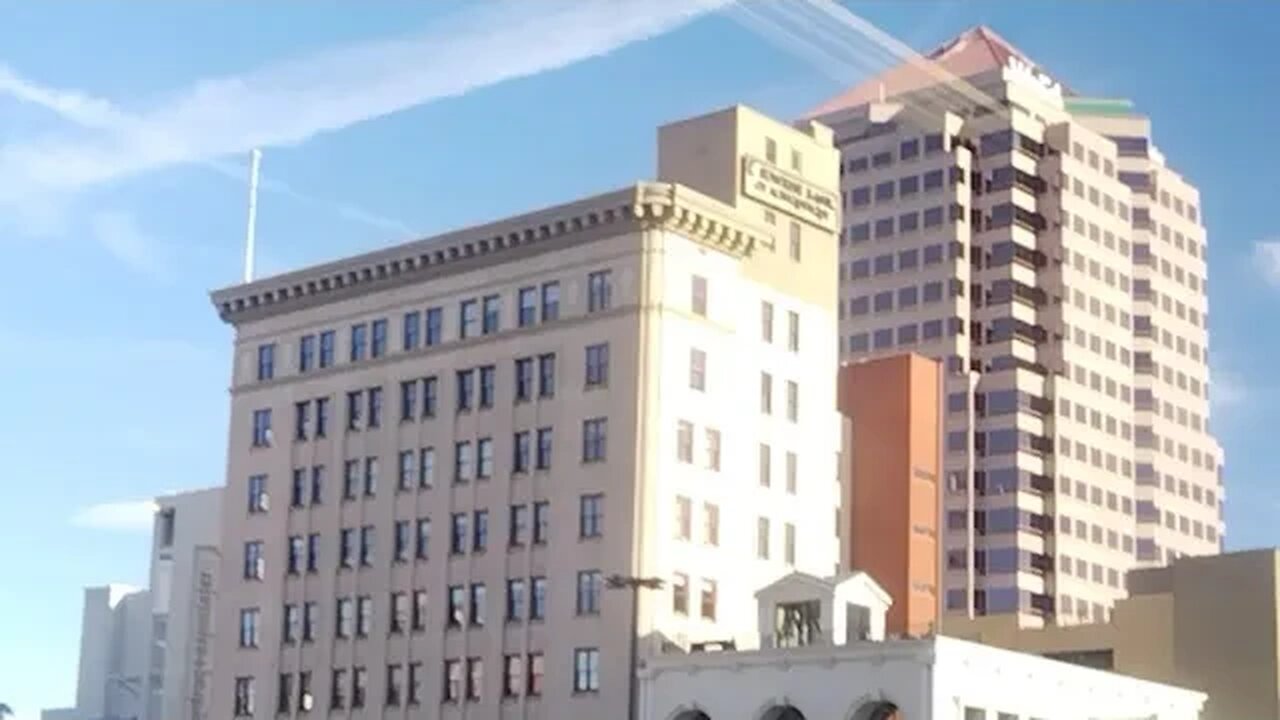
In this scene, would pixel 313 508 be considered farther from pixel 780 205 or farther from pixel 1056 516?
pixel 1056 516

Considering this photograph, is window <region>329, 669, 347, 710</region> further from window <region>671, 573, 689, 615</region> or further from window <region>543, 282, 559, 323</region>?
window <region>543, 282, 559, 323</region>

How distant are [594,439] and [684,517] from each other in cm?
538

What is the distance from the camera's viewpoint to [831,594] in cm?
8681

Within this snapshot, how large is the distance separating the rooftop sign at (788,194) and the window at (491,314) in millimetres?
13591

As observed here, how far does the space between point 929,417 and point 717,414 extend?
958 inches

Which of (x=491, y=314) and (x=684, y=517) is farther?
(x=491, y=314)

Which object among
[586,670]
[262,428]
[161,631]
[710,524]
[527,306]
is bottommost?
[586,670]

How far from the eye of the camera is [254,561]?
356 feet

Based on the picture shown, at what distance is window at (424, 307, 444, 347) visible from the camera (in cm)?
10300

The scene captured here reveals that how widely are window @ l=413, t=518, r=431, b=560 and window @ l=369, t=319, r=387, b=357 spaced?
9.03 meters

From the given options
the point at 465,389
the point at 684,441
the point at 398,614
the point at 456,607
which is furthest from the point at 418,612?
the point at 684,441

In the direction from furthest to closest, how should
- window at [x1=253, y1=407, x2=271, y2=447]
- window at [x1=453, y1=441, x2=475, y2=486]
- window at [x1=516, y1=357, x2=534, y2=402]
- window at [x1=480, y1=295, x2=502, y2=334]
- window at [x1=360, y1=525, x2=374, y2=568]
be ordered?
1. window at [x1=253, y1=407, x2=271, y2=447]
2. window at [x1=360, y1=525, x2=374, y2=568]
3. window at [x1=480, y1=295, x2=502, y2=334]
4. window at [x1=453, y1=441, x2=475, y2=486]
5. window at [x1=516, y1=357, x2=534, y2=402]

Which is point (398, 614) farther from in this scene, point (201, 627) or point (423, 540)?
point (201, 627)

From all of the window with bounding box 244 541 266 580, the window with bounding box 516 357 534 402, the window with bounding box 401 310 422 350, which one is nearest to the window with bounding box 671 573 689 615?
the window with bounding box 516 357 534 402
